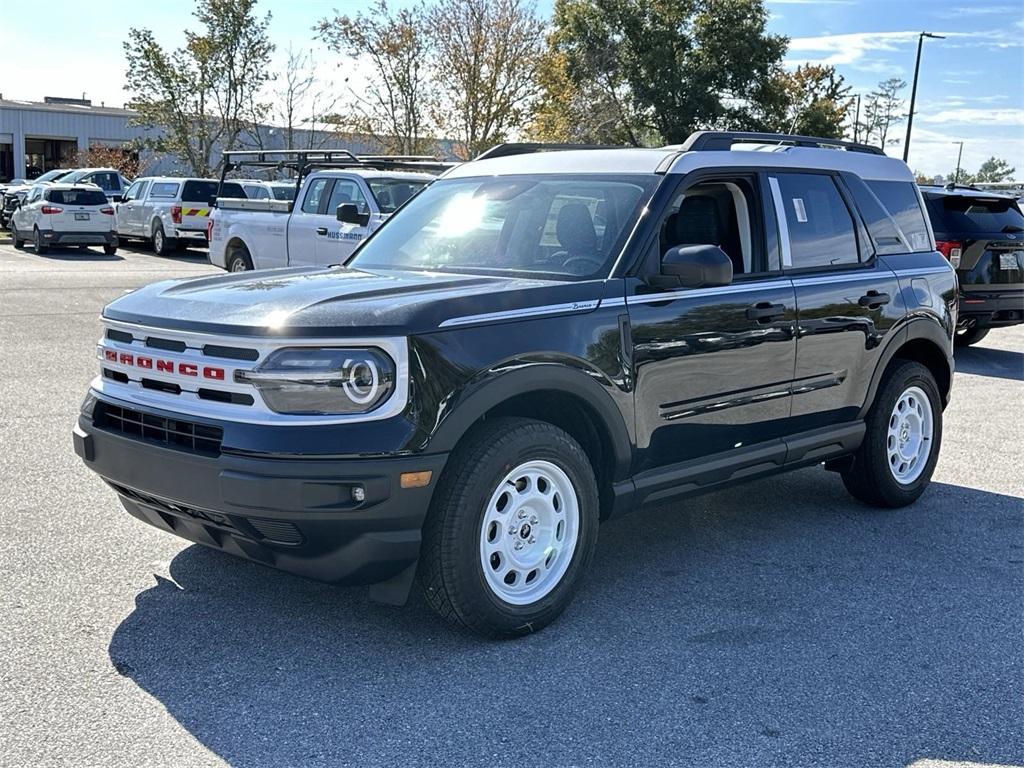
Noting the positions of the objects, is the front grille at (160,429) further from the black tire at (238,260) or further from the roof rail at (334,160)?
the black tire at (238,260)

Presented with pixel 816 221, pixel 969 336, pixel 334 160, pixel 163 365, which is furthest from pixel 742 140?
pixel 334 160

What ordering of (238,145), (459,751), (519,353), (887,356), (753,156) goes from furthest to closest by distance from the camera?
(238,145)
(887,356)
(753,156)
(519,353)
(459,751)

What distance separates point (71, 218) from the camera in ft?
84.2

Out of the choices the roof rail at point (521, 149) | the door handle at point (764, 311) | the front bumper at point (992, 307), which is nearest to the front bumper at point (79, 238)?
the front bumper at point (992, 307)

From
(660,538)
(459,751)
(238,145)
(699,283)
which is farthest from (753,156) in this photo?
(238,145)

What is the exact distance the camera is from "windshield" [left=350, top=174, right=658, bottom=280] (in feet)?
15.9

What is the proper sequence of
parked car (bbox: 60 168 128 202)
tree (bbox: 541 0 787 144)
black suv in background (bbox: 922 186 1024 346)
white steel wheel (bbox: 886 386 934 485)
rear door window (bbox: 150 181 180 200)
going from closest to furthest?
1. white steel wheel (bbox: 886 386 934 485)
2. black suv in background (bbox: 922 186 1024 346)
3. rear door window (bbox: 150 181 180 200)
4. parked car (bbox: 60 168 128 202)
5. tree (bbox: 541 0 787 144)

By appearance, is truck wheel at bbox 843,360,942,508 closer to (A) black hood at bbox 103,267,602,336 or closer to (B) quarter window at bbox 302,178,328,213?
(A) black hood at bbox 103,267,602,336

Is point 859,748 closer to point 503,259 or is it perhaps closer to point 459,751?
point 459,751

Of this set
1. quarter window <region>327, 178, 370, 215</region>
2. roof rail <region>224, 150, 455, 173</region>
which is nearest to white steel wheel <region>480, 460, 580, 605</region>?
roof rail <region>224, 150, 455, 173</region>

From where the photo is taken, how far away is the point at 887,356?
605 cm

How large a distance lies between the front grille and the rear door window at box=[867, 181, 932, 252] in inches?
160

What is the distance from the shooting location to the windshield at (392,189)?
14.5m

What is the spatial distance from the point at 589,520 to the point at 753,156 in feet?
7.07
